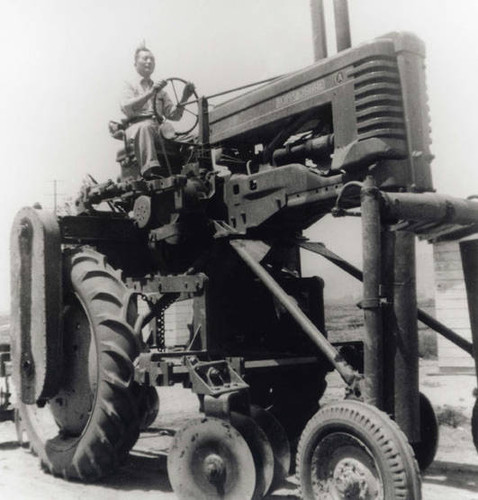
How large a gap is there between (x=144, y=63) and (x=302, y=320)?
12.1 ft

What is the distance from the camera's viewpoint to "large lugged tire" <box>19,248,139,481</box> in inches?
238

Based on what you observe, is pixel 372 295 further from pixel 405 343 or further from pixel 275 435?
pixel 275 435

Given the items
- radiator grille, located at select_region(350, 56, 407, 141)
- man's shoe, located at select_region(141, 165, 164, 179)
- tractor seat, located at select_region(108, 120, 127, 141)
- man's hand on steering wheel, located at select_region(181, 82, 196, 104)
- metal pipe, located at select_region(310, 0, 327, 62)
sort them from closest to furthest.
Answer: radiator grille, located at select_region(350, 56, 407, 141)
metal pipe, located at select_region(310, 0, 327, 62)
man's shoe, located at select_region(141, 165, 164, 179)
man's hand on steering wheel, located at select_region(181, 82, 196, 104)
tractor seat, located at select_region(108, 120, 127, 141)

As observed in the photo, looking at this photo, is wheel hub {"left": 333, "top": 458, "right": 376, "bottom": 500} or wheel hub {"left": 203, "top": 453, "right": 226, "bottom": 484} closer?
wheel hub {"left": 333, "top": 458, "right": 376, "bottom": 500}

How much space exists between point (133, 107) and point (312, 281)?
7.75 feet

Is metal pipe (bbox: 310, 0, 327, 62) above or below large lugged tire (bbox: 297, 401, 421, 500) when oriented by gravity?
above

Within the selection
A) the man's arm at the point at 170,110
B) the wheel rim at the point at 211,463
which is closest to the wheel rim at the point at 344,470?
the wheel rim at the point at 211,463

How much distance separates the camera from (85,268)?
6.66m

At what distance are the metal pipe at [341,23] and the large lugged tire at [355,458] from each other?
2.79 m

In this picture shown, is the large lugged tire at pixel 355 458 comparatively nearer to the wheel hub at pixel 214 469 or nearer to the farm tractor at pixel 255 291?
the farm tractor at pixel 255 291

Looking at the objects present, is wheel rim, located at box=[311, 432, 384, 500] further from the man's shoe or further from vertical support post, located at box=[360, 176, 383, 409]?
the man's shoe

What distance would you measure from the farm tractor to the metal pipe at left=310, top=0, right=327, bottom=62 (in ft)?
A: 0.06

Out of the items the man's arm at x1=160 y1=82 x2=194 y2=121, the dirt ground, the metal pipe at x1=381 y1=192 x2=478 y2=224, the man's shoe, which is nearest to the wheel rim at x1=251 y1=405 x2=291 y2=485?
the dirt ground

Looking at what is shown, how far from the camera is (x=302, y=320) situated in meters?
5.34
